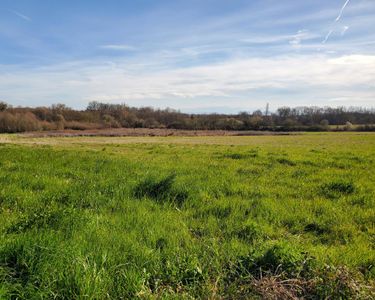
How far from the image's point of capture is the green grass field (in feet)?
13.8

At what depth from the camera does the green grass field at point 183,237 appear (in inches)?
165

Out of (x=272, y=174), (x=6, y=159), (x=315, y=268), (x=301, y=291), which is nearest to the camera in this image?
(x=301, y=291)

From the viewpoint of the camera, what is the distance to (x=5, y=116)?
285ft

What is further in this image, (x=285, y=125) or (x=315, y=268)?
(x=285, y=125)

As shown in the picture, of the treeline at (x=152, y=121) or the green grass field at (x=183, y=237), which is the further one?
the treeline at (x=152, y=121)

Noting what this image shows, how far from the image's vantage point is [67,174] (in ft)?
38.4

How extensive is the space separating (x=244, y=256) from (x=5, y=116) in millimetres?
93381

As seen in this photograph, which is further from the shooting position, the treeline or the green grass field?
the treeline

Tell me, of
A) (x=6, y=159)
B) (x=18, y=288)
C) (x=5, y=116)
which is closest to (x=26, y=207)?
(x=18, y=288)

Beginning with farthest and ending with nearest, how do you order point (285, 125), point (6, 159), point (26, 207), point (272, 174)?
point (285, 125) → point (6, 159) → point (272, 174) → point (26, 207)

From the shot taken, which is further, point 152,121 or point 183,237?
point 152,121

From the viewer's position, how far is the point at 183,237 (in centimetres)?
599

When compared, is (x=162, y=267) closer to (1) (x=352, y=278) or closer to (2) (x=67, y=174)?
(1) (x=352, y=278)

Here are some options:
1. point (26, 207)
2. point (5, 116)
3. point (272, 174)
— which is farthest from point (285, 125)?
point (26, 207)
